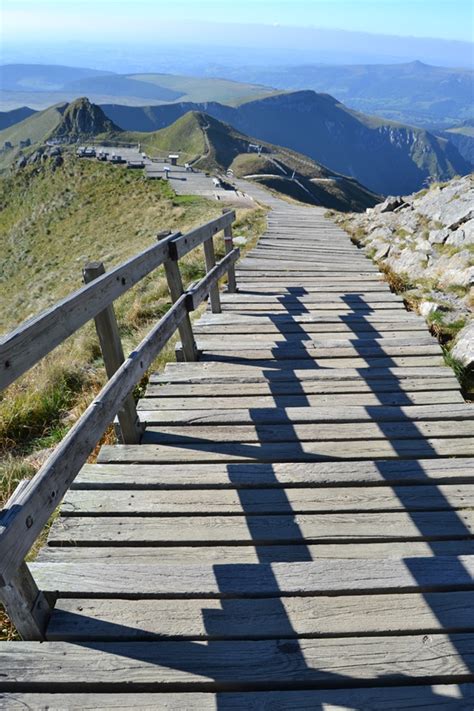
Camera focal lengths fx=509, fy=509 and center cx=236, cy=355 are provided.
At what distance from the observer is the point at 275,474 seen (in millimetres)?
3561

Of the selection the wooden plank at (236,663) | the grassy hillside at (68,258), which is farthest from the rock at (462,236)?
the wooden plank at (236,663)

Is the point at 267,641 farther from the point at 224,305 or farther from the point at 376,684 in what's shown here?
the point at 224,305

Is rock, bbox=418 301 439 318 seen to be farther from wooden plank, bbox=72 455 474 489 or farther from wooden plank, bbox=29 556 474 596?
wooden plank, bbox=29 556 474 596

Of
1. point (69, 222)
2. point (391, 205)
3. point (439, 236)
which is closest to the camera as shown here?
point (439, 236)

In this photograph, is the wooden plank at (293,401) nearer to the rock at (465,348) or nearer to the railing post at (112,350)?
the railing post at (112,350)

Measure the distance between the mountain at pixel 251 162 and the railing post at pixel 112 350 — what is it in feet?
270

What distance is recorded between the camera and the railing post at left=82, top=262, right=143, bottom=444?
134 inches

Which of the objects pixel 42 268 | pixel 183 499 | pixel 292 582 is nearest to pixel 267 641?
pixel 292 582

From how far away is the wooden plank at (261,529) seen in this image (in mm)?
3018

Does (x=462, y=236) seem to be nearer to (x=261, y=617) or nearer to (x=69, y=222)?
(x=261, y=617)

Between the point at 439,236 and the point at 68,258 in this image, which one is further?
the point at 68,258

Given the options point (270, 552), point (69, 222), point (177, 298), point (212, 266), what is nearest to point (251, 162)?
point (69, 222)

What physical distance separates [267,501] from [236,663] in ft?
3.79

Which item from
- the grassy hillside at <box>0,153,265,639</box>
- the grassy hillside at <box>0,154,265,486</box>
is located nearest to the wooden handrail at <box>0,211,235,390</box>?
the grassy hillside at <box>0,153,265,639</box>
